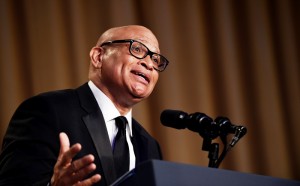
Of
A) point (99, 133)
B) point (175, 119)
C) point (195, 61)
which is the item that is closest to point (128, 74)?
point (99, 133)

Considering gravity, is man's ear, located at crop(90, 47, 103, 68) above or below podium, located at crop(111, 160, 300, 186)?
above

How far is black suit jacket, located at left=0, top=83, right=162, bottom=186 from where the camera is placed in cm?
135

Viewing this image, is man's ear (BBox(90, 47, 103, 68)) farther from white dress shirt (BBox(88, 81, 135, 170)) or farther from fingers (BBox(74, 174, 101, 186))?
fingers (BBox(74, 174, 101, 186))

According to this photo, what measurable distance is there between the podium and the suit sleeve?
41 centimetres

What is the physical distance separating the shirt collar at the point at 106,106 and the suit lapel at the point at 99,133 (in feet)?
0.19

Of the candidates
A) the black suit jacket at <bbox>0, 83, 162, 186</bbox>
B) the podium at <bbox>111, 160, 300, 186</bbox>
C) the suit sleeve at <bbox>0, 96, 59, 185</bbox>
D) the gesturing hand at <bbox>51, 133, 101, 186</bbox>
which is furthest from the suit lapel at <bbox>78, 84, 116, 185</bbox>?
the podium at <bbox>111, 160, 300, 186</bbox>

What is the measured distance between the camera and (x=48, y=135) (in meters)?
→ 1.46

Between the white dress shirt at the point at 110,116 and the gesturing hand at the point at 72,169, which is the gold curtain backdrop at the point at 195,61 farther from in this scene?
the gesturing hand at the point at 72,169

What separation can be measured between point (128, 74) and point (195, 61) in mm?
806

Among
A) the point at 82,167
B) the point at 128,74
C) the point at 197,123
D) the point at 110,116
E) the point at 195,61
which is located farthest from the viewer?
the point at 195,61

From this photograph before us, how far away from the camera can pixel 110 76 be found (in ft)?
6.18

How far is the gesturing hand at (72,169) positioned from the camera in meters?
1.00

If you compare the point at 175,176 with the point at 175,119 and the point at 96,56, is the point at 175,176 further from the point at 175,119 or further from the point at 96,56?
the point at 96,56

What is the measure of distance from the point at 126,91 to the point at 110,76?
99 millimetres
